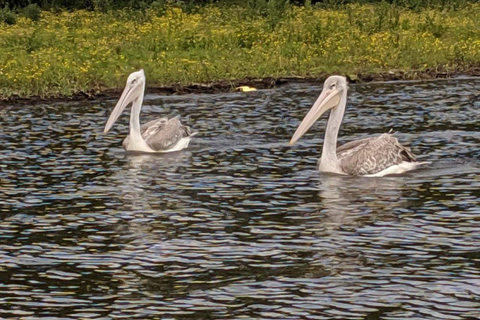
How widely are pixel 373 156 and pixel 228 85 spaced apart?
9812 millimetres

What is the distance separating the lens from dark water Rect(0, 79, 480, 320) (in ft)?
35.4

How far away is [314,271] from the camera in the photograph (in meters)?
11.7

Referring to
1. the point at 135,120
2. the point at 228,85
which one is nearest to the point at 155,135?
the point at 135,120

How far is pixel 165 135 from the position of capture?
770 inches

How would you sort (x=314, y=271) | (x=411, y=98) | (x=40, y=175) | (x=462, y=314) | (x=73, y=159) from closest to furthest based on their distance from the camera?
(x=462, y=314)
(x=314, y=271)
(x=40, y=175)
(x=73, y=159)
(x=411, y=98)

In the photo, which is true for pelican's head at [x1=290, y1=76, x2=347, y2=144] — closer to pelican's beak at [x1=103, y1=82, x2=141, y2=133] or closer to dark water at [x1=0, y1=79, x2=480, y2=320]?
dark water at [x1=0, y1=79, x2=480, y2=320]

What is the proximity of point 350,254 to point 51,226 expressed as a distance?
3.33 m

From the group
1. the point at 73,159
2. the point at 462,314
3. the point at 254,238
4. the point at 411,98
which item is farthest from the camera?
the point at 411,98

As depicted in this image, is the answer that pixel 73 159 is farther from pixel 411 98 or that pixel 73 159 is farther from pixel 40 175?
pixel 411 98

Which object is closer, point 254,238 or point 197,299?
point 197,299

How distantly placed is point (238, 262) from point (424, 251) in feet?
5.62

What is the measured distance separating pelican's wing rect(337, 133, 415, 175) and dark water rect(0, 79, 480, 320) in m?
0.21

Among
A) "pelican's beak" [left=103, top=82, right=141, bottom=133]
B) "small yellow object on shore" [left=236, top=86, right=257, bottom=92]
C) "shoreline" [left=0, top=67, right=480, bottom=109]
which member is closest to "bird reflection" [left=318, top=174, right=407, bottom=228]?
"pelican's beak" [left=103, top=82, right=141, bottom=133]

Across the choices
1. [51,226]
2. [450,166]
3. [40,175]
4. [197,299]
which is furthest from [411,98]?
[197,299]
